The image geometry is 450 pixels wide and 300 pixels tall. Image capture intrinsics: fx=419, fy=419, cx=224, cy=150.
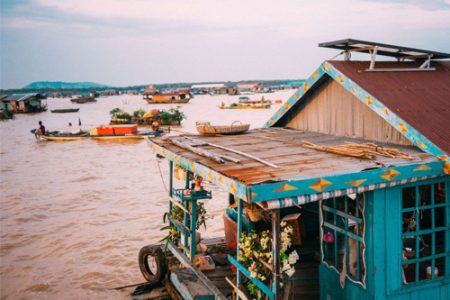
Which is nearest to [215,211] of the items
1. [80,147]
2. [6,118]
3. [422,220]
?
[422,220]

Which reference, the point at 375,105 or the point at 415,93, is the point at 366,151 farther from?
the point at 415,93

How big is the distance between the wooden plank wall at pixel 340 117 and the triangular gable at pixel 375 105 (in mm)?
265

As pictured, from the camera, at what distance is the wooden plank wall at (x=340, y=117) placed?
6621mm

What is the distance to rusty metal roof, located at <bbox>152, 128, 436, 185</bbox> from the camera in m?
4.70

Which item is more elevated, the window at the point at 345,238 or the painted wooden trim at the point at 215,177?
the painted wooden trim at the point at 215,177

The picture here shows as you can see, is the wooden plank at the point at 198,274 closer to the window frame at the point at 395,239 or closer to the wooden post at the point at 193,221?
the wooden post at the point at 193,221

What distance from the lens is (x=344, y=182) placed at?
4.48 m

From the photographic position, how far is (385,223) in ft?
16.6

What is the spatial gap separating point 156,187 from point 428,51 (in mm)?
14522

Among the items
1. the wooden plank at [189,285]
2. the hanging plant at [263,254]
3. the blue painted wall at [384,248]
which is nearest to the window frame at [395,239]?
the blue painted wall at [384,248]

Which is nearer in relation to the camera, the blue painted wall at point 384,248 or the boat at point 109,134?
the blue painted wall at point 384,248

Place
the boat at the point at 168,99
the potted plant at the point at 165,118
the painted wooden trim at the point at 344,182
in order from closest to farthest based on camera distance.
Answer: the painted wooden trim at the point at 344,182, the potted plant at the point at 165,118, the boat at the point at 168,99

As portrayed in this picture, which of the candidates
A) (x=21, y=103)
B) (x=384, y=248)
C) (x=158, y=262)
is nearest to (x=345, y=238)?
(x=384, y=248)

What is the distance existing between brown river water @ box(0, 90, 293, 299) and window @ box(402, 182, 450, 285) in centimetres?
574
